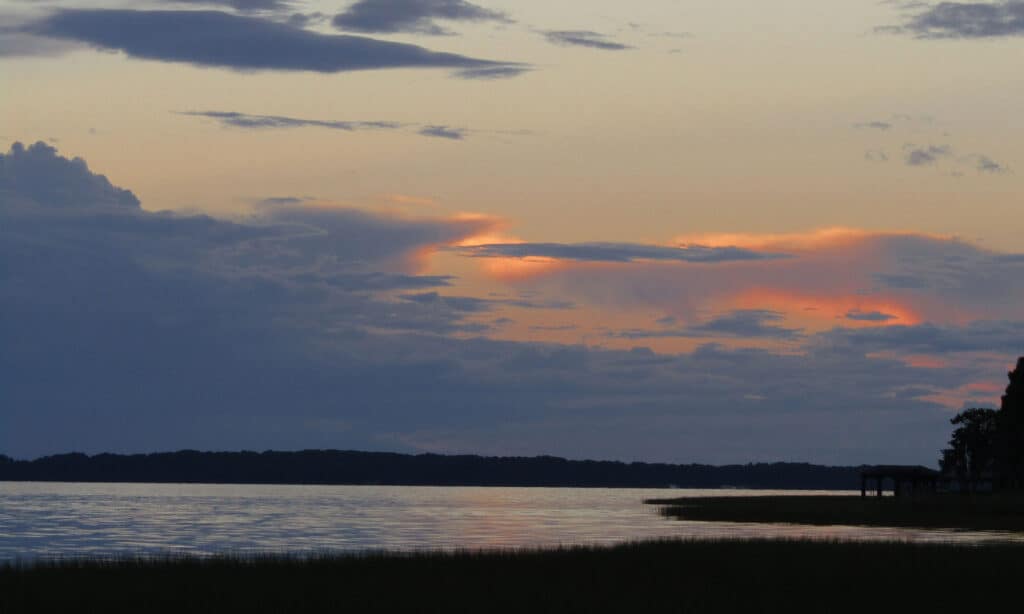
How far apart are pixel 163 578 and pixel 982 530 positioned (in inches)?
2003

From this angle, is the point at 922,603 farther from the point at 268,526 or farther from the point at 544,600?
the point at 268,526

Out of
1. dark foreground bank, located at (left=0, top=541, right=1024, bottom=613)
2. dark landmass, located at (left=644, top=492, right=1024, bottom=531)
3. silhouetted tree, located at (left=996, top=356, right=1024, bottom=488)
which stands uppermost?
silhouetted tree, located at (left=996, top=356, right=1024, bottom=488)

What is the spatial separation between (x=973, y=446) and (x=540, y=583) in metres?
134

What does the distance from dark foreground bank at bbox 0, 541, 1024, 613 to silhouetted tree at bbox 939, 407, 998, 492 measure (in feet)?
385

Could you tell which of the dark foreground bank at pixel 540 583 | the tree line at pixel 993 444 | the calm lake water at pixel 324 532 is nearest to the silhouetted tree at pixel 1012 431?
the tree line at pixel 993 444

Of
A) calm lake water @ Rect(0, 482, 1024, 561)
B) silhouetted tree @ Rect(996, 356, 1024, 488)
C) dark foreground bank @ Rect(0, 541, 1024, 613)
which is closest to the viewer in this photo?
dark foreground bank @ Rect(0, 541, 1024, 613)

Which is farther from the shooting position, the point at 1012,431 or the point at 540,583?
the point at 1012,431

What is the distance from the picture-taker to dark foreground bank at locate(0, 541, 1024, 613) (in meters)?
35.4

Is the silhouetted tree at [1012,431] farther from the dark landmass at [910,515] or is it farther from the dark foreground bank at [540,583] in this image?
the dark foreground bank at [540,583]

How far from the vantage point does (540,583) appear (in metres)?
40.3

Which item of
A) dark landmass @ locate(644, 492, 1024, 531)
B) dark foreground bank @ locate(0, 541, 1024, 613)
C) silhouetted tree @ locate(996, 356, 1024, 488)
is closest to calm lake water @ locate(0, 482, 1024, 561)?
dark landmass @ locate(644, 492, 1024, 531)

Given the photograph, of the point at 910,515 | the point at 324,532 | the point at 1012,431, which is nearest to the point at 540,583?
the point at 324,532

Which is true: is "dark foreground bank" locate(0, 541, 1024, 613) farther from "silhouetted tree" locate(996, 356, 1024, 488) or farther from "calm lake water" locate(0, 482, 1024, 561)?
"silhouetted tree" locate(996, 356, 1024, 488)

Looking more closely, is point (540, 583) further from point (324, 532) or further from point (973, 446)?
point (973, 446)
